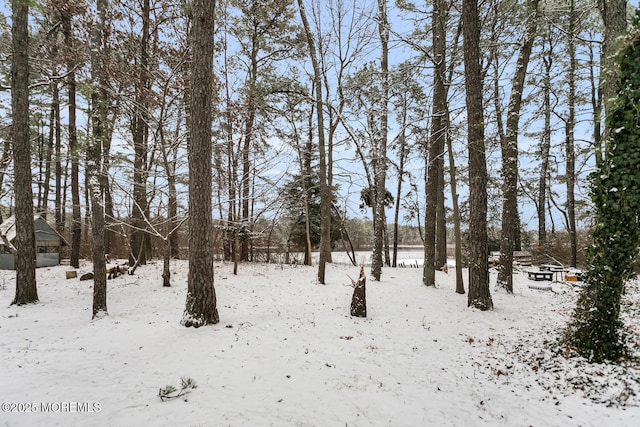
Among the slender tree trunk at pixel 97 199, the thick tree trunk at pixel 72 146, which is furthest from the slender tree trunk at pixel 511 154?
the thick tree trunk at pixel 72 146

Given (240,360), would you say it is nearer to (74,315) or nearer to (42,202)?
(74,315)

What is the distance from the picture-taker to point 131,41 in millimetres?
9156

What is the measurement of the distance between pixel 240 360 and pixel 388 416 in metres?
2.02

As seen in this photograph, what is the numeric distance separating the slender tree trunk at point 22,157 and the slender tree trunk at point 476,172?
9529 millimetres

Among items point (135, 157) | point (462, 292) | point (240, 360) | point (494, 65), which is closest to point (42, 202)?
point (135, 157)

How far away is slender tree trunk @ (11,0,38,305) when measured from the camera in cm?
680

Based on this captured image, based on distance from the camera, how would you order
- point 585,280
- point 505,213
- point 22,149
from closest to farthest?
point 585,280
point 22,149
point 505,213

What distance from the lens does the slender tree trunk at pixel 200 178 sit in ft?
17.0

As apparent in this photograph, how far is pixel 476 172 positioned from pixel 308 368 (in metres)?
4.97

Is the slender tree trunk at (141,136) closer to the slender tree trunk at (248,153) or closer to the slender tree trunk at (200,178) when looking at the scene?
the slender tree trunk at (248,153)

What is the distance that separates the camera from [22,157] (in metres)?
6.98

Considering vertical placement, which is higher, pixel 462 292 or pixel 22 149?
pixel 22 149

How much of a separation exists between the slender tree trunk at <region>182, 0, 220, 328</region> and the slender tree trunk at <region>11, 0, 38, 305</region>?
15.5 ft

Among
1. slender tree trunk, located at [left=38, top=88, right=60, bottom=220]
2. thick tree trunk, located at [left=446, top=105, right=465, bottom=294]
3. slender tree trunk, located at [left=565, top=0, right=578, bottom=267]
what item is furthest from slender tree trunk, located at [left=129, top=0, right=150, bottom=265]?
slender tree trunk, located at [left=565, top=0, right=578, bottom=267]
